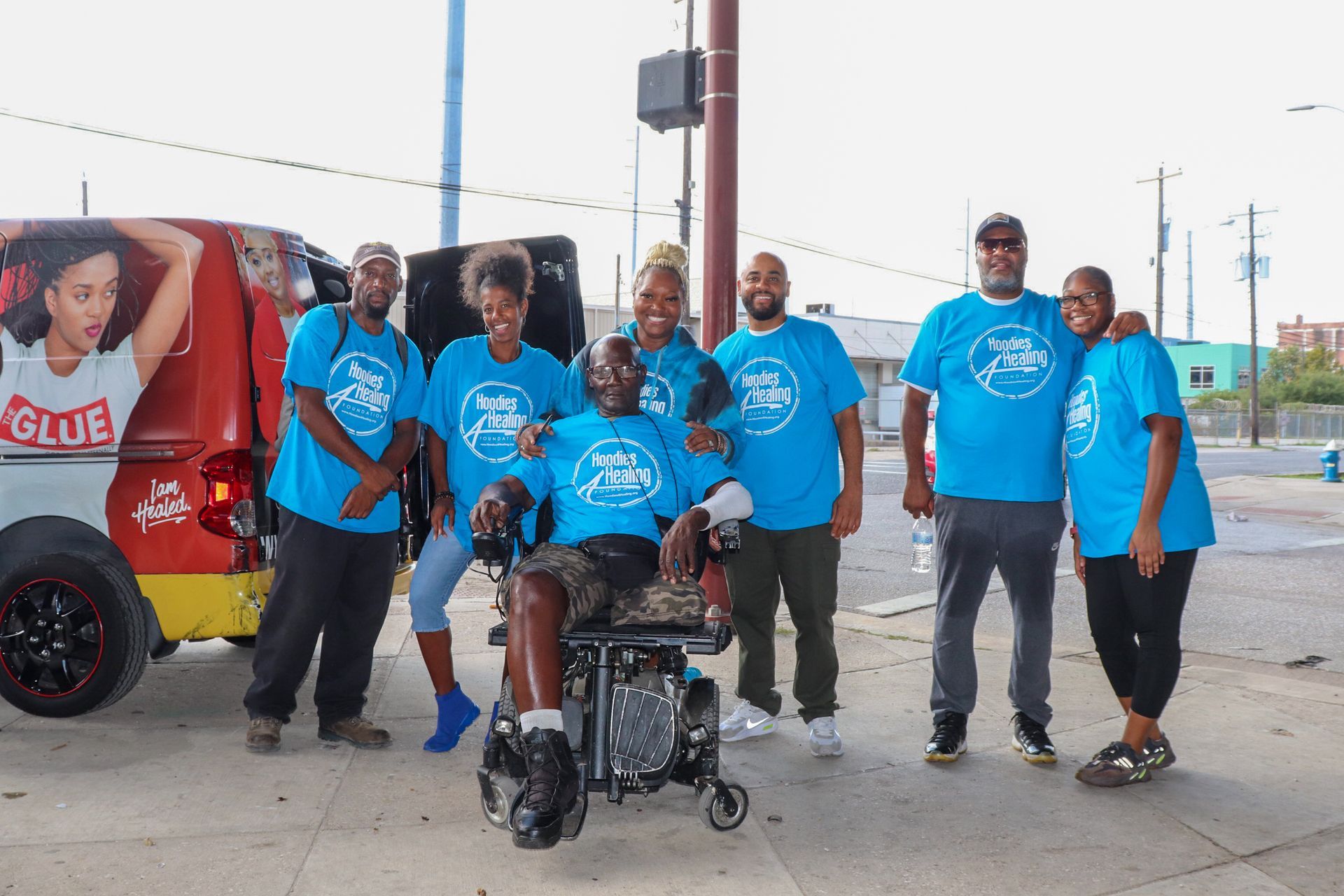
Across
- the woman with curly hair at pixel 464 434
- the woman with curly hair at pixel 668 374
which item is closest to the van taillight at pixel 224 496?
the woman with curly hair at pixel 464 434

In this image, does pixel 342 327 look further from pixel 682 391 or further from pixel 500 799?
pixel 500 799

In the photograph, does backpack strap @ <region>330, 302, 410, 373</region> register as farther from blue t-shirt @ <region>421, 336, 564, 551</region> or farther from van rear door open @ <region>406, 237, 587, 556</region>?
van rear door open @ <region>406, 237, 587, 556</region>

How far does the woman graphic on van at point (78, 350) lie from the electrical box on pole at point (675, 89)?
2795 mm

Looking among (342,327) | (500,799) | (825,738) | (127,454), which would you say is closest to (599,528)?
(500,799)

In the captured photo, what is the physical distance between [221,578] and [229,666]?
5.02 feet

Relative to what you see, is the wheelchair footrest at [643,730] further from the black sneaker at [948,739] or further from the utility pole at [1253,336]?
the utility pole at [1253,336]

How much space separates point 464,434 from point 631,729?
1492 mm

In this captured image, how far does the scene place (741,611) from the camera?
4.42 metres

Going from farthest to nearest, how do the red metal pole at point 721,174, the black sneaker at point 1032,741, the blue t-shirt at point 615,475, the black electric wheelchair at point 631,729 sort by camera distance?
the red metal pole at point 721,174
the black sneaker at point 1032,741
the blue t-shirt at point 615,475
the black electric wheelchair at point 631,729

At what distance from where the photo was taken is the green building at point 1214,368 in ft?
236

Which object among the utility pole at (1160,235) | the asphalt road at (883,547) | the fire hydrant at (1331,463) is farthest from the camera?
the utility pole at (1160,235)

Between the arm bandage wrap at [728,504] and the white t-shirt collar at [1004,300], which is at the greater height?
the white t-shirt collar at [1004,300]

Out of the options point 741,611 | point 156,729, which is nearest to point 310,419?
point 156,729

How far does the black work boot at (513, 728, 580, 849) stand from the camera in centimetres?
294
